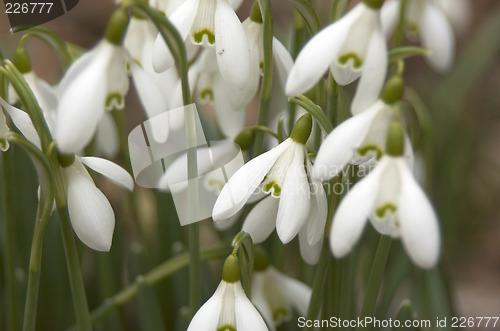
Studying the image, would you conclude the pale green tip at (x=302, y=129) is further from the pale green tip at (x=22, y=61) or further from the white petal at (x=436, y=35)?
the pale green tip at (x=22, y=61)

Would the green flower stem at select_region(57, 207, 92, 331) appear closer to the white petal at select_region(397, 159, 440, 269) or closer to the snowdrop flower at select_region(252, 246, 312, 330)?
the snowdrop flower at select_region(252, 246, 312, 330)

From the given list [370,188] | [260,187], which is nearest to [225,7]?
[260,187]

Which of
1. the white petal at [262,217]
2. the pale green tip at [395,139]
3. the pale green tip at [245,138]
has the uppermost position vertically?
the pale green tip at [395,139]

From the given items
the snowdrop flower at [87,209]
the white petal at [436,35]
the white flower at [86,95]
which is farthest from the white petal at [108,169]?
the white petal at [436,35]

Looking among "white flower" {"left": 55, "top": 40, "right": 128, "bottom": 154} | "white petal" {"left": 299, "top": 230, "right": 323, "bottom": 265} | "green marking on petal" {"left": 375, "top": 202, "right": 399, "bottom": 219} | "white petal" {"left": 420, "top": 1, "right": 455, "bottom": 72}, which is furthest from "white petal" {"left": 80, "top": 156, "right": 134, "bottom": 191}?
"white petal" {"left": 420, "top": 1, "right": 455, "bottom": 72}

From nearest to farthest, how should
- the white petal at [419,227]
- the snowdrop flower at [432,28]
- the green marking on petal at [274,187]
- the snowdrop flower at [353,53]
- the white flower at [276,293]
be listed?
the white petal at [419,227] → the snowdrop flower at [353,53] → the green marking on petal at [274,187] → the snowdrop flower at [432,28] → the white flower at [276,293]
